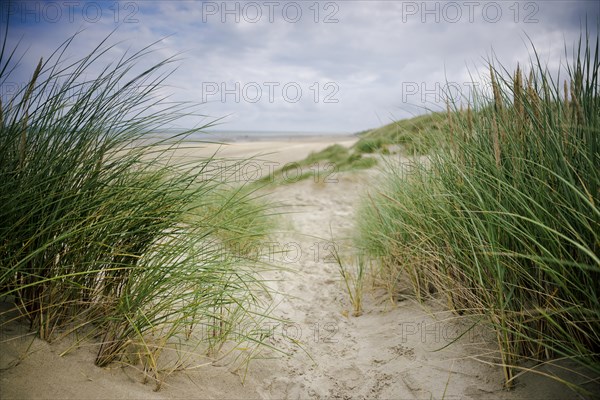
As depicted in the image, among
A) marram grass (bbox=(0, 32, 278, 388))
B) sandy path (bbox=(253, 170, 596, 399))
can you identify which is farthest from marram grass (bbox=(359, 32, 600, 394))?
marram grass (bbox=(0, 32, 278, 388))

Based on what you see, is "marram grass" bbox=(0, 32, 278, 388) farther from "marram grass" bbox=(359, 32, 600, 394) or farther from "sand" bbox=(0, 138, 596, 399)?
"marram grass" bbox=(359, 32, 600, 394)

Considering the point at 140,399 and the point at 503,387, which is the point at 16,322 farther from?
the point at 503,387

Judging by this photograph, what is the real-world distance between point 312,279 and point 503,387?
1979 millimetres

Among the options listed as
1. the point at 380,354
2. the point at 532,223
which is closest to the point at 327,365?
the point at 380,354

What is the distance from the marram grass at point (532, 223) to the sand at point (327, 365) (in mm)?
168

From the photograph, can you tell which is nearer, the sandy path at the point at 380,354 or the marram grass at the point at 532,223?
the marram grass at the point at 532,223

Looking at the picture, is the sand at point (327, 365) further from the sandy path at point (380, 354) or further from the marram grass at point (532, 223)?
the marram grass at point (532, 223)

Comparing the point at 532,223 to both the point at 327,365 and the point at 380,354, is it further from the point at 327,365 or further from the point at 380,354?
the point at 327,365

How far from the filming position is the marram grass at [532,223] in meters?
1.44

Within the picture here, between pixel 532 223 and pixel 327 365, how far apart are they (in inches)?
51.4

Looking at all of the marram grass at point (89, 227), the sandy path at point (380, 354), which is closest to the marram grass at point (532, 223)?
the sandy path at point (380, 354)

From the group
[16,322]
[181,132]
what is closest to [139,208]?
[181,132]

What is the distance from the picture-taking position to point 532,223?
5.47 feet

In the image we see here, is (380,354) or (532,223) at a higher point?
(532,223)
